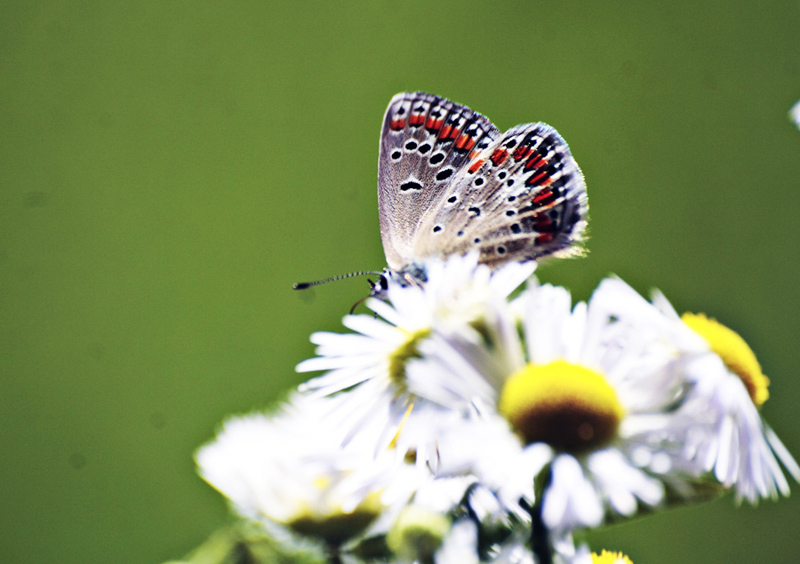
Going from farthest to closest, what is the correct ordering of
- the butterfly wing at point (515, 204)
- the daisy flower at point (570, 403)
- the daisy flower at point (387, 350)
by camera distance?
the butterfly wing at point (515, 204)
the daisy flower at point (387, 350)
the daisy flower at point (570, 403)

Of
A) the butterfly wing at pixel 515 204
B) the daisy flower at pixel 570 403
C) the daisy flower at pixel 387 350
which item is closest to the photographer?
the daisy flower at pixel 570 403

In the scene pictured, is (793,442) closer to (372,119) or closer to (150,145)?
(372,119)

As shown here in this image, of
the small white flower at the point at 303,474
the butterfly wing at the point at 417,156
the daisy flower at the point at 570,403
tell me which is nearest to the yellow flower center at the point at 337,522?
the small white flower at the point at 303,474

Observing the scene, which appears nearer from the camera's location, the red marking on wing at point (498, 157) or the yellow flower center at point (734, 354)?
the yellow flower center at point (734, 354)

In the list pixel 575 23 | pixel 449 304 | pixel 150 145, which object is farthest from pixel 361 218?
pixel 449 304

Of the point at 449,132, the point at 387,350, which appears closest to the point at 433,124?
the point at 449,132

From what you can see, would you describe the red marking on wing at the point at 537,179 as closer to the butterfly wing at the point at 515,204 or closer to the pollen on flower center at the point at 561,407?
the butterfly wing at the point at 515,204

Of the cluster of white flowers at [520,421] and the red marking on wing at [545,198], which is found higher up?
the red marking on wing at [545,198]
